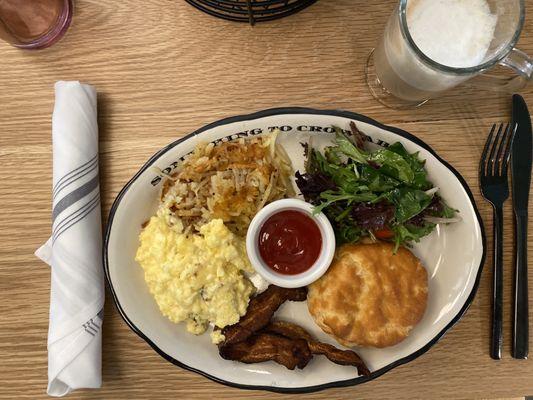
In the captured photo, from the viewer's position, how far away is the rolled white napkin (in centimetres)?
184

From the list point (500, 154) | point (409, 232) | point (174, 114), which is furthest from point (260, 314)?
point (500, 154)

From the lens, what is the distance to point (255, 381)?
6.21ft

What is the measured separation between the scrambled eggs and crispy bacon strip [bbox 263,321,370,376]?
17cm

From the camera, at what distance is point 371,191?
6.04ft

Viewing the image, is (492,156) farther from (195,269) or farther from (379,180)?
→ (195,269)

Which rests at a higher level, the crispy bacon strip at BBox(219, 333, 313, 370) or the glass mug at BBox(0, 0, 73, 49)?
the glass mug at BBox(0, 0, 73, 49)

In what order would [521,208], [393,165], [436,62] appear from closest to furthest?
1. [436,62]
2. [393,165]
3. [521,208]

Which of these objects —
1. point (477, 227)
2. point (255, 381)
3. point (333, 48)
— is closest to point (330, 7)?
point (333, 48)

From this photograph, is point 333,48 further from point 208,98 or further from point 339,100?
point 208,98

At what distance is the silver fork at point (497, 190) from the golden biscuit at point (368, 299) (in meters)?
0.31

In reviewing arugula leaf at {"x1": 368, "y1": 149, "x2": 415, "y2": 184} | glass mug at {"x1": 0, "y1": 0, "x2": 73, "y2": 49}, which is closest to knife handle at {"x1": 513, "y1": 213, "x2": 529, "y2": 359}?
arugula leaf at {"x1": 368, "y1": 149, "x2": 415, "y2": 184}

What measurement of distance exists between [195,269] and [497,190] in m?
1.26

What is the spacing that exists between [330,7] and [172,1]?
663mm

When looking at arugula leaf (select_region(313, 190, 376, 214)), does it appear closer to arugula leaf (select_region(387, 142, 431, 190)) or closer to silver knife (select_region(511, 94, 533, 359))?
arugula leaf (select_region(387, 142, 431, 190))
